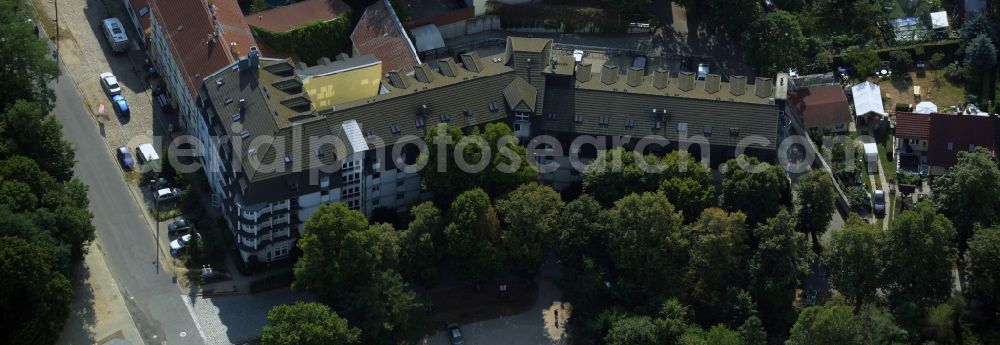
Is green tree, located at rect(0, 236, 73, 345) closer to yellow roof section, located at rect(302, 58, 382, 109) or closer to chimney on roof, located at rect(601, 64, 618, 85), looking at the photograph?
yellow roof section, located at rect(302, 58, 382, 109)

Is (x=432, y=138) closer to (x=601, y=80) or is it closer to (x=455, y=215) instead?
(x=455, y=215)

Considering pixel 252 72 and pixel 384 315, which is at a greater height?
pixel 252 72

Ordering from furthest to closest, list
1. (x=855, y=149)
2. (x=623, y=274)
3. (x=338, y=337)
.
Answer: (x=855, y=149)
(x=623, y=274)
(x=338, y=337)

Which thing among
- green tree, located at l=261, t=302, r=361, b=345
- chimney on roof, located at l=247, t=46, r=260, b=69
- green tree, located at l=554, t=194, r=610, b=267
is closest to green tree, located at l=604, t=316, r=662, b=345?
green tree, located at l=554, t=194, r=610, b=267

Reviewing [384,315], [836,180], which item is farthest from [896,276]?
[384,315]

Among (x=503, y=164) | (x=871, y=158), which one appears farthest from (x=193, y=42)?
(x=871, y=158)

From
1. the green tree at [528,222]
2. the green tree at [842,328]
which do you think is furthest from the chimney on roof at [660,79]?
the green tree at [842,328]

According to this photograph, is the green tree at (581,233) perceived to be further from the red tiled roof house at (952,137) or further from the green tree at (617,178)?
the red tiled roof house at (952,137)

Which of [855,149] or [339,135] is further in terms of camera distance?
[855,149]

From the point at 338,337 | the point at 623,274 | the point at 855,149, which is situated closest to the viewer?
the point at 338,337
